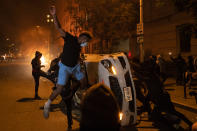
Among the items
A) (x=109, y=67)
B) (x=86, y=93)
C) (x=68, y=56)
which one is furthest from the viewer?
(x=109, y=67)

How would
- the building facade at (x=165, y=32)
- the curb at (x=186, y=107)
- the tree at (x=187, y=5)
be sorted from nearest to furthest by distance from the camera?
the curb at (x=186, y=107)
the tree at (x=187, y=5)
the building facade at (x=165, y=32)

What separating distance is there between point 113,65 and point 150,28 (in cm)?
1732

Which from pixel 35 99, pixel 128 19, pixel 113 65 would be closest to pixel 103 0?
pixel 128 19

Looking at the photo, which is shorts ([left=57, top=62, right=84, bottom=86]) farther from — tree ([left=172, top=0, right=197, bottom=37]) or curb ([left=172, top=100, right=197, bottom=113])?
tree ([left=172, top=0, right=197, bottom=37])

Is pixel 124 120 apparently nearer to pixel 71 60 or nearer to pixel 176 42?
pixel 71 60

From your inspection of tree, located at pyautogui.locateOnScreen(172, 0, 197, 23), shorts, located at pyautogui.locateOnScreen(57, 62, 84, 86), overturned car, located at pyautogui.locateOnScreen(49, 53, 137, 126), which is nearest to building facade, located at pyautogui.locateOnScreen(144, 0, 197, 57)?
tree, located at pyautogui.locateOnScreen(172, 0, 197, 23)

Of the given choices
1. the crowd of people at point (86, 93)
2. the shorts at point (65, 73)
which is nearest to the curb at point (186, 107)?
the crowd of people at point (86, 93)

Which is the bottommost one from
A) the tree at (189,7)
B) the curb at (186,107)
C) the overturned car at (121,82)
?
the curb at (186,107)

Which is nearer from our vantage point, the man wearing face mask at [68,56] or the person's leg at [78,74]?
the man wearing face mask at [68,56]

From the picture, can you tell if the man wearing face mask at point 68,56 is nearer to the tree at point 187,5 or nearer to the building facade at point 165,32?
the tree at point 187,5

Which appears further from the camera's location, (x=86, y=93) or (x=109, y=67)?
(x=109, y=67)

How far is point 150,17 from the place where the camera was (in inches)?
842

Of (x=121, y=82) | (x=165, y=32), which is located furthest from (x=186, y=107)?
(x=165, y=32)

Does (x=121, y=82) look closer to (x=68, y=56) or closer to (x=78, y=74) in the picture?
(x=78, y=74)
